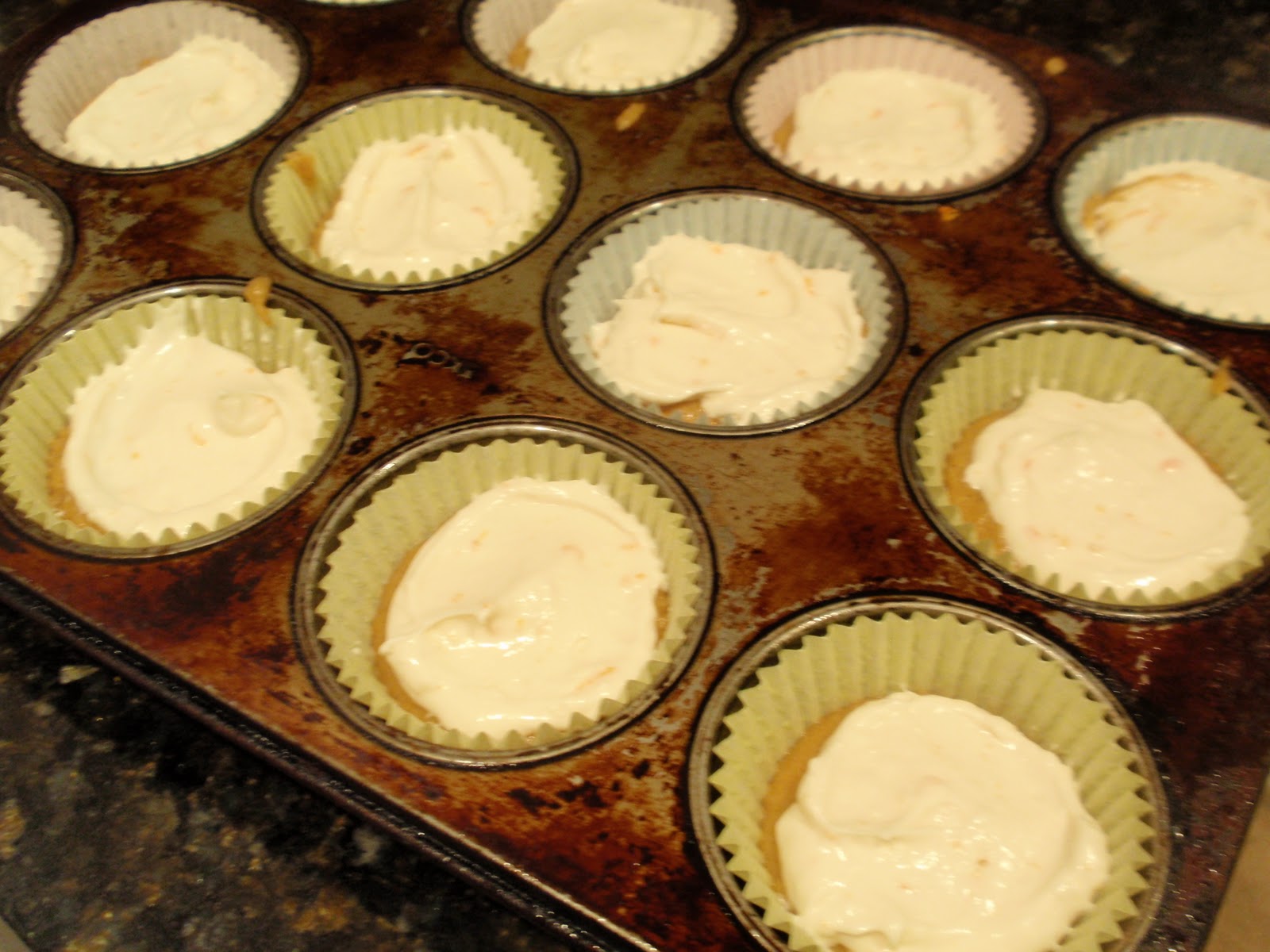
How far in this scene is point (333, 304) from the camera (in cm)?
244

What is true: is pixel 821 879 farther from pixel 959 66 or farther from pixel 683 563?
pixel 959 66

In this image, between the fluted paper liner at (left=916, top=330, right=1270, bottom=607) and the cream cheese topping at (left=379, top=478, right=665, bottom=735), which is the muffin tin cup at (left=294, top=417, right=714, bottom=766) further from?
the fluted paper liner at (left=916, top=330, right=1270, bottom=607)

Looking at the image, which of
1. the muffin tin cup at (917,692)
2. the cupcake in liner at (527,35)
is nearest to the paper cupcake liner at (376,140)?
the cupcake in liner at (527,35)

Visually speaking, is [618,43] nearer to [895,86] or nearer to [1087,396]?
[895,86]

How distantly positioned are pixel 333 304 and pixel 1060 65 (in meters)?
2.22

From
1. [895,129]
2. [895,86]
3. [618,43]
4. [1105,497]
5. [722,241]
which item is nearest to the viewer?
[1105,497]

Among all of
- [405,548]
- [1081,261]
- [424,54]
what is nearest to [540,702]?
[405,548]

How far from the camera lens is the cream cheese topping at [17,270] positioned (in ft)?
8.75

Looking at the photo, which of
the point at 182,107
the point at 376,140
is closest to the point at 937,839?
the point at 376,140

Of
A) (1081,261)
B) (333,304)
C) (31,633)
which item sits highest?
(1081,261)

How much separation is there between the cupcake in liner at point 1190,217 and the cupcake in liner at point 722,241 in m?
0.53

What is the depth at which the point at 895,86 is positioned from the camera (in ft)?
10.3

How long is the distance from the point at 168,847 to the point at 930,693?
5.10 feet

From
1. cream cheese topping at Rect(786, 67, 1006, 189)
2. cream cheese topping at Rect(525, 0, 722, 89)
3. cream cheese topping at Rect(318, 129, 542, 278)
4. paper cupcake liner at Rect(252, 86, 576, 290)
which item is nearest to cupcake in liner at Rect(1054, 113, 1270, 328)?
cream cheese topping at Rect(786, 67, 1006, 189)
